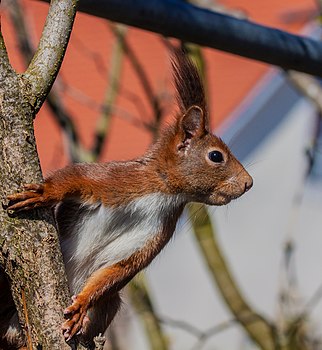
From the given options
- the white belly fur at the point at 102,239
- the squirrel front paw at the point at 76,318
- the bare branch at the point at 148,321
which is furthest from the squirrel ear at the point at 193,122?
the bare branch at the point at 148,321

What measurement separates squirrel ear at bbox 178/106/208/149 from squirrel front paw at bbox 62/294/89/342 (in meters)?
0.65

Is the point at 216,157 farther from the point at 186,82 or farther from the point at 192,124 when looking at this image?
the point at 186,82

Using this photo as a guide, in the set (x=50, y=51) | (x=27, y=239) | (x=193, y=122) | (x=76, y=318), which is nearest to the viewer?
(x=27, y=239)

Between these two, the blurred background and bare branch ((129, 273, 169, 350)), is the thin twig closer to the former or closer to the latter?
bare branch ((129, 273, 169, 350))

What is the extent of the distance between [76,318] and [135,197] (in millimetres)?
677

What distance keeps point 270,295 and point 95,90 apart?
9.52 ft

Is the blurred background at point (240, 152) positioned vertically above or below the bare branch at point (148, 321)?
below

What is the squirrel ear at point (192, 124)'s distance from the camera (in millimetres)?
2639

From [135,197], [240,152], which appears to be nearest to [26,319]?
[135,197]

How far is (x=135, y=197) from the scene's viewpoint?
2572 mm

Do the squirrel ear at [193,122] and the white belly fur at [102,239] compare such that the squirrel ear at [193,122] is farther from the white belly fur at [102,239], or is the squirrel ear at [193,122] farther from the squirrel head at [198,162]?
the white belly fur at [102,239]

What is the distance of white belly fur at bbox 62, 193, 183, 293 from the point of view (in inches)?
97.6

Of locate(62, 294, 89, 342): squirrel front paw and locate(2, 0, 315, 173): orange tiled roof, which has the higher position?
locate(62, 294, 89, 342): squirrel front paw

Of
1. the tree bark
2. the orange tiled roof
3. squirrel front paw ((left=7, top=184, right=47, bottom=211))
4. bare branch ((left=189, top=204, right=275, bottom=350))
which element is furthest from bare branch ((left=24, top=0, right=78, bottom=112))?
the orange tiled roof
